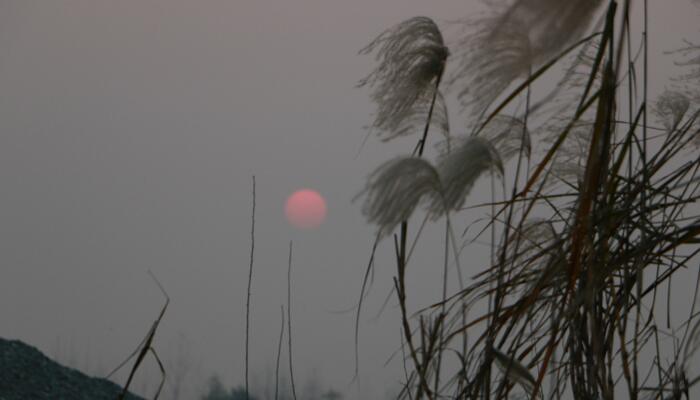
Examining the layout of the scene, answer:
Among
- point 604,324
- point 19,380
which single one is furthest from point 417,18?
point 19,380

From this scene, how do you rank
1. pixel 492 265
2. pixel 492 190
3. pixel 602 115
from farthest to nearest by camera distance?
pixel 492 190 → pixel 492 265 → pixel 602 115

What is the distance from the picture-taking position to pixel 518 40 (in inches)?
44.8

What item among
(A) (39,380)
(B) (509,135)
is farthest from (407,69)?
(A) (39,380)

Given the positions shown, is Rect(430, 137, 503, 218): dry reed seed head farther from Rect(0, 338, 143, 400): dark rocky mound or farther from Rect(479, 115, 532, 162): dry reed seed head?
Rect(0, 338, 143, 400): dark rocky mound

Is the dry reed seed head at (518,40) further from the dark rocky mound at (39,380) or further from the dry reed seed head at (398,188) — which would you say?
the dark rocky mound at (39,380)

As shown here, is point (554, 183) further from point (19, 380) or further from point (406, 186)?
point (19, 380)

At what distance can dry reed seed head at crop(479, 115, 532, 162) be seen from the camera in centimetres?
149

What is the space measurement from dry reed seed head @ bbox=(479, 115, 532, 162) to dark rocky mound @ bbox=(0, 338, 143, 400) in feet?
16.1

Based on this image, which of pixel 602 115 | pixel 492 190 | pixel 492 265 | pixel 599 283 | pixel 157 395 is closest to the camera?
pixel 602 115

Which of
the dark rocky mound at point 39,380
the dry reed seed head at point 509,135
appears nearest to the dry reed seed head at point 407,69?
the dry reed seed head at point 509,135

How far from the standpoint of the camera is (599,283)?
1.32 metres

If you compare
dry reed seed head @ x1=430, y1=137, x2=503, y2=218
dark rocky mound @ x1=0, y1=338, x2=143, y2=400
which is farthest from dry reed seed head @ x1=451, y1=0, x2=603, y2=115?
dark rocky mound @ x1=0, y1=338, x2=143, y2=400

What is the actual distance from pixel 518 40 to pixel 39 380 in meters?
5.59

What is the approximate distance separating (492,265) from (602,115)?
1.54 feet
